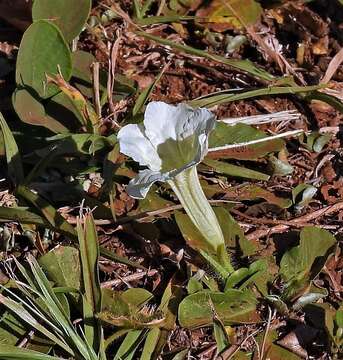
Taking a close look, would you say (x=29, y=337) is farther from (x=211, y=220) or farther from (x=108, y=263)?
(x=211, y=220)

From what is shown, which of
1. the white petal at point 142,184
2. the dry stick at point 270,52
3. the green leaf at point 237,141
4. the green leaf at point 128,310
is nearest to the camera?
the white petal at point 142,184

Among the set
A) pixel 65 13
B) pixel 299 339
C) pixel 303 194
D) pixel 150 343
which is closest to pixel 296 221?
pixel 303 194

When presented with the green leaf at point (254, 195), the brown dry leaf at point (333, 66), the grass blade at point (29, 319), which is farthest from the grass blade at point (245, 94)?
the grass blade at point (29, 319)

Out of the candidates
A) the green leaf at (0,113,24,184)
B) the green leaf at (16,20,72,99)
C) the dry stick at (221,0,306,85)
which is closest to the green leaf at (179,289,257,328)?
the green leaf at (0,113,24,184)

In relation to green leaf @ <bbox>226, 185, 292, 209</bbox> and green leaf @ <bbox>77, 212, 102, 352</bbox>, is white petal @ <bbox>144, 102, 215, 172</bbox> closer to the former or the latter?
green leaf @ <bbox>77, 212, 102, 352</bbox>

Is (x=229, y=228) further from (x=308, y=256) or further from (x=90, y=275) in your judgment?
(x=90, y=275)

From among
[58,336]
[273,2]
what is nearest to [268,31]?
[273,2]

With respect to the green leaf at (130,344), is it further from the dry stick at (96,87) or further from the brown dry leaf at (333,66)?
the brown dry leaf at (333,66)
